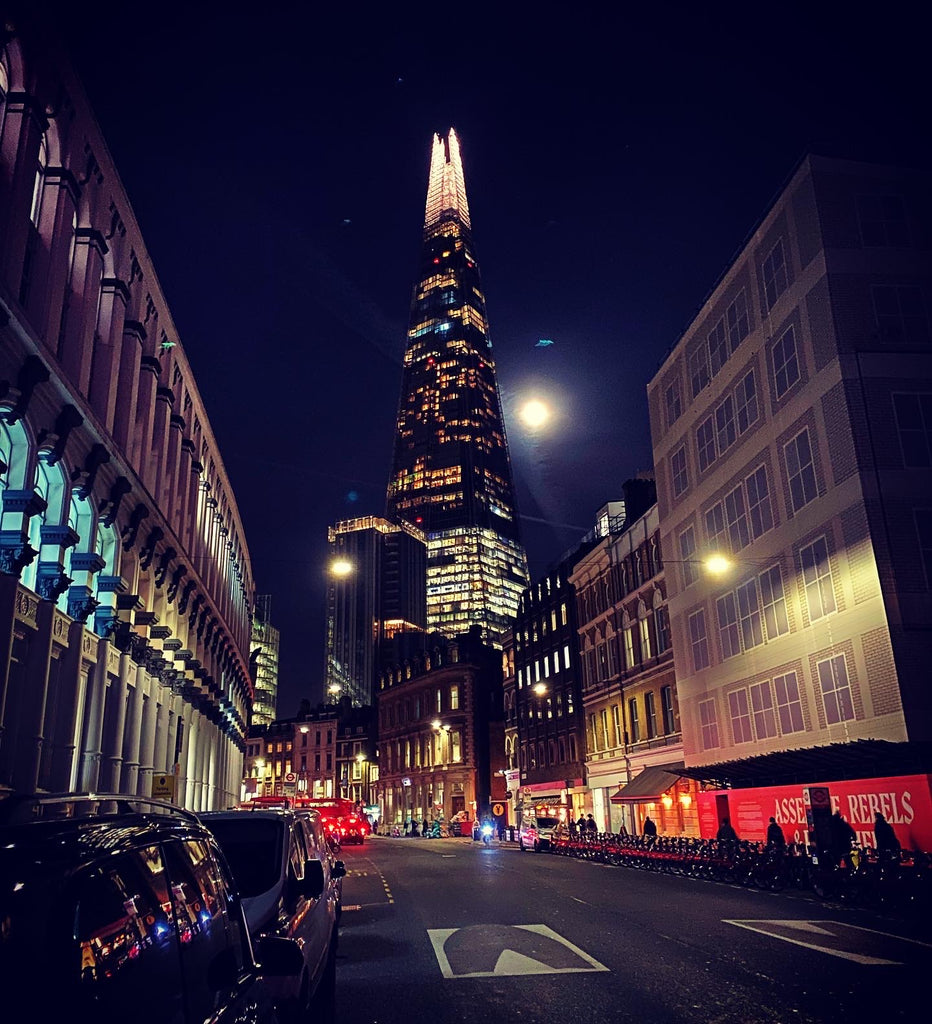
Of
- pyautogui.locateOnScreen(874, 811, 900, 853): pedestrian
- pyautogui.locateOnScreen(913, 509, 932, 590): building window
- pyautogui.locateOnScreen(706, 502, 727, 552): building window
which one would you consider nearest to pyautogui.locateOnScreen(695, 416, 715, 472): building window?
pyautogui.locateOnScreen(706, 502, 727, 552): building window

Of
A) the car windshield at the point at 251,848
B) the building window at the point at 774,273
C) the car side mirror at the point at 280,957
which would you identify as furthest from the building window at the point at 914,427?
the car side mirror at the point at 280,957

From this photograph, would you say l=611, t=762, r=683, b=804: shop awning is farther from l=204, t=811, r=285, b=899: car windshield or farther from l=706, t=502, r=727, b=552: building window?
l=204, t=811, r=285, b=899: car windshield

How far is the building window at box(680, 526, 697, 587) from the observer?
37406 millimetres

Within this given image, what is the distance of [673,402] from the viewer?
1612 inches

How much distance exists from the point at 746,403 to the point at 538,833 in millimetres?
24519

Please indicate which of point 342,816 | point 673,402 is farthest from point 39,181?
point 342,816

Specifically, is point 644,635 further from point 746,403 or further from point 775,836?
point 775,836

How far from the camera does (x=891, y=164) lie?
1139 inches

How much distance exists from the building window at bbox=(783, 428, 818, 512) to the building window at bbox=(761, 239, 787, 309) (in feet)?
18.8

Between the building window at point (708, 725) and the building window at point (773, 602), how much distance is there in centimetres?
613

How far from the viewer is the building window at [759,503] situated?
30.8 metres

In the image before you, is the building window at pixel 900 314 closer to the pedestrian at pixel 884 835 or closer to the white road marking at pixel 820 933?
the pedestrian at pixel 884 835

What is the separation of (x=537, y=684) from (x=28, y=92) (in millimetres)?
50957

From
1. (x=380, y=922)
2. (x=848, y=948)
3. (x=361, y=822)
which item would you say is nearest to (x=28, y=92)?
(x=380, y=922)
